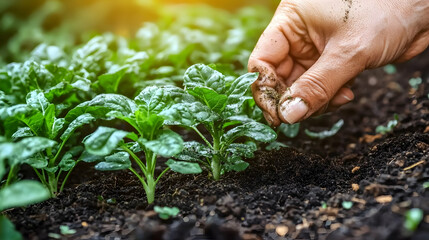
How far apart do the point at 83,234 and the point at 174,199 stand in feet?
1.58

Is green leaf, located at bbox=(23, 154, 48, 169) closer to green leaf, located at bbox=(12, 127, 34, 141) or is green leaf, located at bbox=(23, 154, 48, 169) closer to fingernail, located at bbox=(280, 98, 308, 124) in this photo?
green leaf, located at bbox=(12, 127, 34, 141)

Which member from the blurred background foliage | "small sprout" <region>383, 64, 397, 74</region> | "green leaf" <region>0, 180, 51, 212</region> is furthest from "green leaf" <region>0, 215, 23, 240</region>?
"small sprout" <region>383, 64, 397, 74</region>

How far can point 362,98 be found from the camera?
13.6 ft

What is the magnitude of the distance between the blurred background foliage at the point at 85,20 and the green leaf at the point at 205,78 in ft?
9.09

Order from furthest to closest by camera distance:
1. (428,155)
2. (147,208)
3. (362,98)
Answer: (362,98) < (428,155) < (147,208)

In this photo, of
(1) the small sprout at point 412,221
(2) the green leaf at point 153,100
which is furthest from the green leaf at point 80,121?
(1) the small sprout at point 412,221

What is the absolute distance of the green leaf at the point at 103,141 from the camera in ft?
6.08

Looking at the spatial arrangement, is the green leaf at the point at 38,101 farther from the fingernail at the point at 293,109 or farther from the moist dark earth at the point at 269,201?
the fingernail at the point at 293,109

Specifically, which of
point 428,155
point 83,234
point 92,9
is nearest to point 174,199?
point 83,234

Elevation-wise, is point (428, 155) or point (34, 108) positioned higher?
point (34, 108)

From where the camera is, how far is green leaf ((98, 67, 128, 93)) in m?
2.84

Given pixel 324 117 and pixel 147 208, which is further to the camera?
pixel 324 117

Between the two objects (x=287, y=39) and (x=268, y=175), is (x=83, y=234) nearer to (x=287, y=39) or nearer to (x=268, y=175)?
(x=268, y=175)

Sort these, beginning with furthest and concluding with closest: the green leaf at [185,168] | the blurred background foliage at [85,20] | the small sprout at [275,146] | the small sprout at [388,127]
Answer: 1. the blurred background foliage at [85,20]
2. the small sprout at [388,127]
3. the small sprout at [275,146]
4. the green leaf at [185,168]
